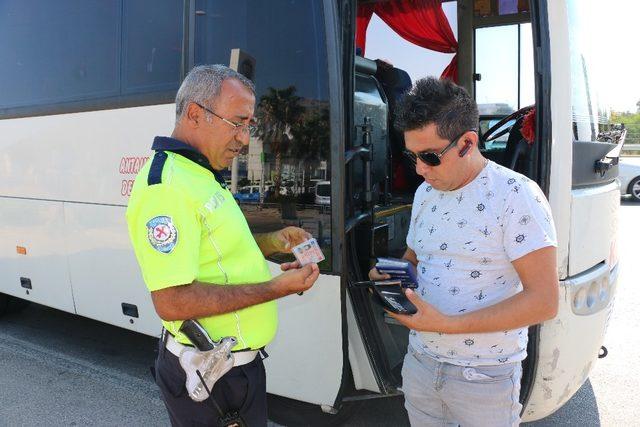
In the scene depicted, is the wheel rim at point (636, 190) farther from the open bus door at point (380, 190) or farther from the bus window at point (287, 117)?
the bus window at point (287, 117)

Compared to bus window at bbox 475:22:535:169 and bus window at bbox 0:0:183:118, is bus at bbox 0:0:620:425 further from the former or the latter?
bus window at bbox 475:22:535:169

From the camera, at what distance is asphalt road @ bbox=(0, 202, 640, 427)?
3266 mm

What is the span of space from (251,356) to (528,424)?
7.14 feet

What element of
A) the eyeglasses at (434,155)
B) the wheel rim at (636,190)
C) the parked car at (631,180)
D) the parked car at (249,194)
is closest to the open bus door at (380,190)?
the parked car at (249,194)

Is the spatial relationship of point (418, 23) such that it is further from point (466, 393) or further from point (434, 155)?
point (466, 393)

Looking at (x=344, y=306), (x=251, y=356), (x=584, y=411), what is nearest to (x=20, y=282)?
(x=344, y=306)

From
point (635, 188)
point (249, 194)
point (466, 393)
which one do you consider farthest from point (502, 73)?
point (635, 188)

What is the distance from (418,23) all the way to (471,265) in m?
3.89

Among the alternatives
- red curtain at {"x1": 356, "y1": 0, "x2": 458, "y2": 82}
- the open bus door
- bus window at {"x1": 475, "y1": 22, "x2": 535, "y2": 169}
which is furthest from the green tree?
red curtain at {"x1": 356, "y1": 0, "x2": 458, "y2": 82}

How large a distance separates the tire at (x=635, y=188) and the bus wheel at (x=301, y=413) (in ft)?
39.1

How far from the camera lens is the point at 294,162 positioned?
2.58 meters

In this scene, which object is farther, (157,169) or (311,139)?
(311,139)

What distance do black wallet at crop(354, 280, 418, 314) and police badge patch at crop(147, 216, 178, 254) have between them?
676 mm

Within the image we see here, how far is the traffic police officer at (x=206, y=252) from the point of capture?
146 centimetres
